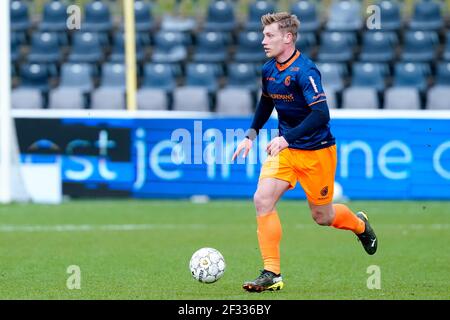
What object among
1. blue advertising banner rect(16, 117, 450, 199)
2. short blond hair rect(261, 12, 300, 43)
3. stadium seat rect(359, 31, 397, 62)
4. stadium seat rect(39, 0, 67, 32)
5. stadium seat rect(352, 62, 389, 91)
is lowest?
blue advertising banner rect(16, 117, 450, 199)

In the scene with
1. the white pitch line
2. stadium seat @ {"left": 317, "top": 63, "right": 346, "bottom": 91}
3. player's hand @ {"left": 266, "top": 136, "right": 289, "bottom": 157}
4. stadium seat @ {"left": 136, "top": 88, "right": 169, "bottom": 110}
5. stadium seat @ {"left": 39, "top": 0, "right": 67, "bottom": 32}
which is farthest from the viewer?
stadium seat @ {"left": 39, "top": 0, "right": 67, "bottom": 32}

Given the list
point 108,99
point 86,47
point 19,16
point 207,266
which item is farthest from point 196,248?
point 19,16

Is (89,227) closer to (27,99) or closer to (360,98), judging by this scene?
(27,99)

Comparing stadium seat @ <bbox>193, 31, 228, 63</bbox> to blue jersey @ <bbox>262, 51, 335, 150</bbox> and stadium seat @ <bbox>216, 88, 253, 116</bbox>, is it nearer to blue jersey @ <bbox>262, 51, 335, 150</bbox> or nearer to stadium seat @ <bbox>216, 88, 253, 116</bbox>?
stadium seat @ <bbox>216, 88, 253, 116</bbox>

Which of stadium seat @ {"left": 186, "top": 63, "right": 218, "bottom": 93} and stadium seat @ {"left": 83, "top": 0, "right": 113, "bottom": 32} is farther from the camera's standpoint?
stadium seat @ {"left": 83, "top": 0, "right": 113, "bottom": 32}

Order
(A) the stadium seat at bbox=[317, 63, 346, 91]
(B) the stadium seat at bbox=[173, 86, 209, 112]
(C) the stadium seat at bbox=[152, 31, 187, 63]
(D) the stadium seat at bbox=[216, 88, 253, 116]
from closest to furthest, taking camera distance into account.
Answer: (D) the stadium seat at bbox=[216, 88, 253, 116], (B) the stadium seat at bbox=[173, 86, 209, 112], (A) the stadium seat at bbox=[317, 63, 346, 91], (C) the stadium seat at bbox=[152, 31, 187, 63]

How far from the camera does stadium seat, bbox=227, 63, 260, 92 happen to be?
64.9ft

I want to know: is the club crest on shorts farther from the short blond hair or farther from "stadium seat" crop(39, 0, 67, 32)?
"stadium seat" crop(39, 0, 67, 32)

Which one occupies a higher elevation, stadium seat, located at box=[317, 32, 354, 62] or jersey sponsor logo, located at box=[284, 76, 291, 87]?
jersey sponsor logo, located at box=[284, 76, 291, 87]

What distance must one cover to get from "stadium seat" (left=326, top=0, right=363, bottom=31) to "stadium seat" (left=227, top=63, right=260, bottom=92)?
1818 mm

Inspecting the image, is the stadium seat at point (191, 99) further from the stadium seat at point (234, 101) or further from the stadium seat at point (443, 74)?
the stadium seat at point (443, 74)

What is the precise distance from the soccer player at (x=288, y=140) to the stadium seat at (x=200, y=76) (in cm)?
1082

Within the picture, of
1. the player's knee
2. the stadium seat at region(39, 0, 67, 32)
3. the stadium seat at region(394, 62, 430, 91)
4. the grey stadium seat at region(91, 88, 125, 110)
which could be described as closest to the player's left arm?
the player's knee
